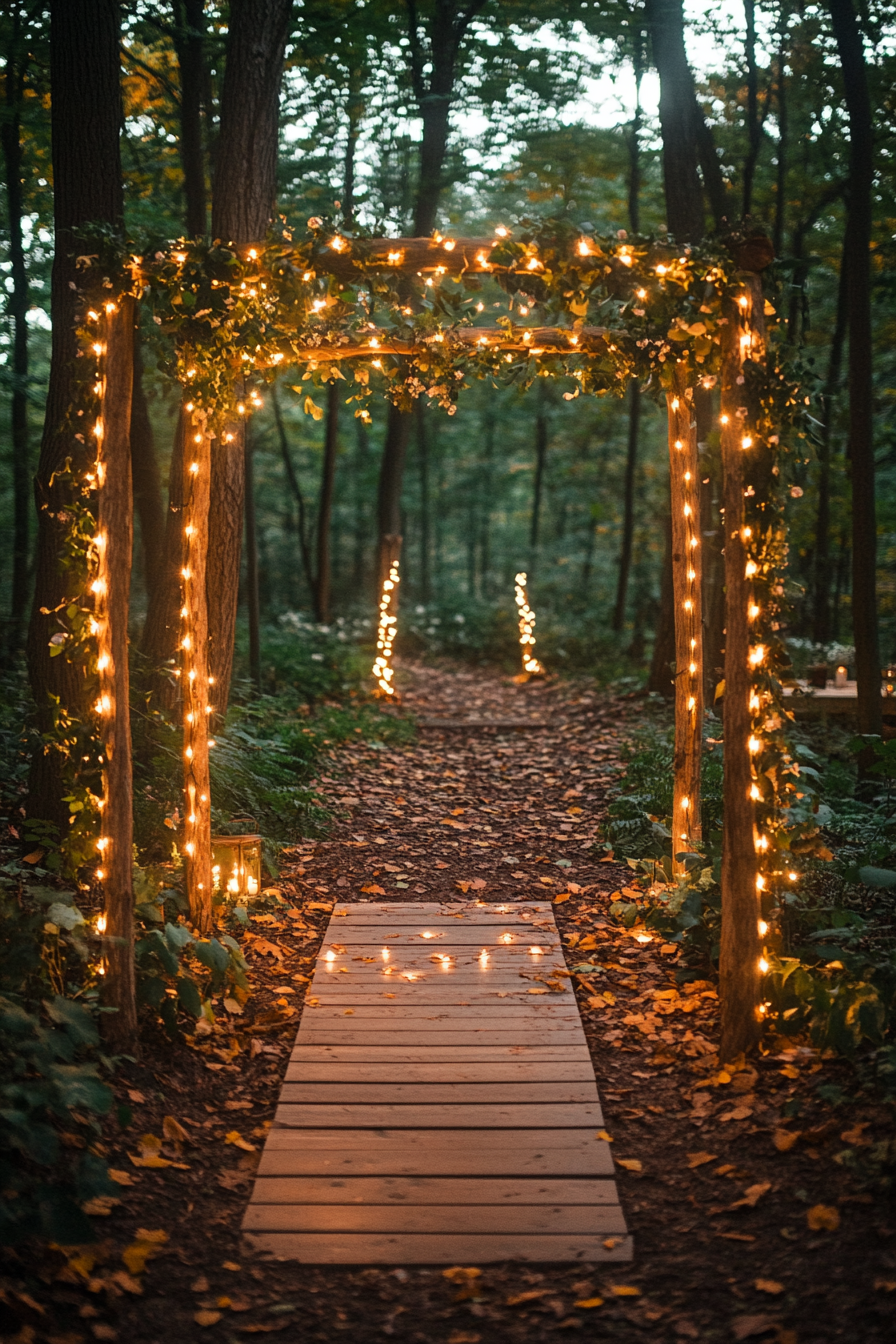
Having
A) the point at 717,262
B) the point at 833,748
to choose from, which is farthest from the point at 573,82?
the point at 717,262

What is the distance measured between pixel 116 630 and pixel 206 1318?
8.72 feet

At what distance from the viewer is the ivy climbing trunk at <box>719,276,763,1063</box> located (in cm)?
420

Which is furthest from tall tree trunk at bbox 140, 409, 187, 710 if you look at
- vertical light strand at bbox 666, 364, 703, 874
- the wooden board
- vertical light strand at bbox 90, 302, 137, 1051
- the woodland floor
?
the wooden board

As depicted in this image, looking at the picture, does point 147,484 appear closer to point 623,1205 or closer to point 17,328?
point 17,328

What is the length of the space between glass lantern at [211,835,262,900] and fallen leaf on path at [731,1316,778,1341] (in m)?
3.78

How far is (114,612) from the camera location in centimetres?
433

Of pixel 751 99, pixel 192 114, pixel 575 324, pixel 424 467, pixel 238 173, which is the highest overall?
pixel 751 99

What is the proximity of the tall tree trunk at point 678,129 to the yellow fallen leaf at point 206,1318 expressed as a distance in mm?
9784

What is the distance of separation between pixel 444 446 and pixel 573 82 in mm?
13828

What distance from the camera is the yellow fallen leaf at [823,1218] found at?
3107 mm

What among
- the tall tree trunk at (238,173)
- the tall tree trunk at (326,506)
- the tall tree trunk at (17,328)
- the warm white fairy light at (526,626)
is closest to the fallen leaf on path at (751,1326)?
the tall tree trunk at (238,173)

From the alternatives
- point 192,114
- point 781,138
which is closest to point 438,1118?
point 192,114

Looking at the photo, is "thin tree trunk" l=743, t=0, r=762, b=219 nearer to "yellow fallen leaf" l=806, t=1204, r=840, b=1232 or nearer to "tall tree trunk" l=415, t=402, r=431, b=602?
"tall tree trunk" l=415, t=402, r=431, b=602

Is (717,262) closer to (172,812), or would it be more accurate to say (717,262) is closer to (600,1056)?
(600,1056)
